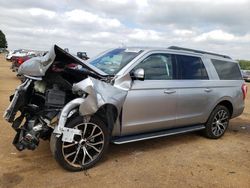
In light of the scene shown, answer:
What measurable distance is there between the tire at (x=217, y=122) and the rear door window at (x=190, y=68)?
804 mm

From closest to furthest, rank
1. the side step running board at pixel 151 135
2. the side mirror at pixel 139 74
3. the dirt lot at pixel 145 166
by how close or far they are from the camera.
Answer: the dirt lot at pixel 145 166 < the side mirror at pixel 139 74 < the side step running board at pixel 151 135

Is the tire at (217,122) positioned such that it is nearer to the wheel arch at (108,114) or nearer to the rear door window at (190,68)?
the rear door window at (190,68)

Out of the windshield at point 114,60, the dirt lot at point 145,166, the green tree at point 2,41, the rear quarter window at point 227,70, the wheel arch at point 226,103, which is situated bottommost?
the dirt lot at point 145,166

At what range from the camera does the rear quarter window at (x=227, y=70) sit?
6581mm

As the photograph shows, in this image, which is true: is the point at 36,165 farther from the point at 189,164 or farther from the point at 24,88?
the point at 189,164

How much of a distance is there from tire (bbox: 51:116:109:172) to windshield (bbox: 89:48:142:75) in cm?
98

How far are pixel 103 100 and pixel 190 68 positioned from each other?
2306 mm

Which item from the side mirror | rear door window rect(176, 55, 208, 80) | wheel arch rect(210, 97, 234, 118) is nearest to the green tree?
wheel arch rect(210, 97, 234, 118)

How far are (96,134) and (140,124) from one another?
852 mm

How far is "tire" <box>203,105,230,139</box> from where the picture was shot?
21.2ft

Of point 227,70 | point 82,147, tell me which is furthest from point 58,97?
point 227,70

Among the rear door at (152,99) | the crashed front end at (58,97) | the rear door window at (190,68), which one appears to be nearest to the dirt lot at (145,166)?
the crashed front end at (58,97)

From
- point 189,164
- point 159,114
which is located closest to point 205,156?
point 189,164

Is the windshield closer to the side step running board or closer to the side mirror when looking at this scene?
the side mirror
